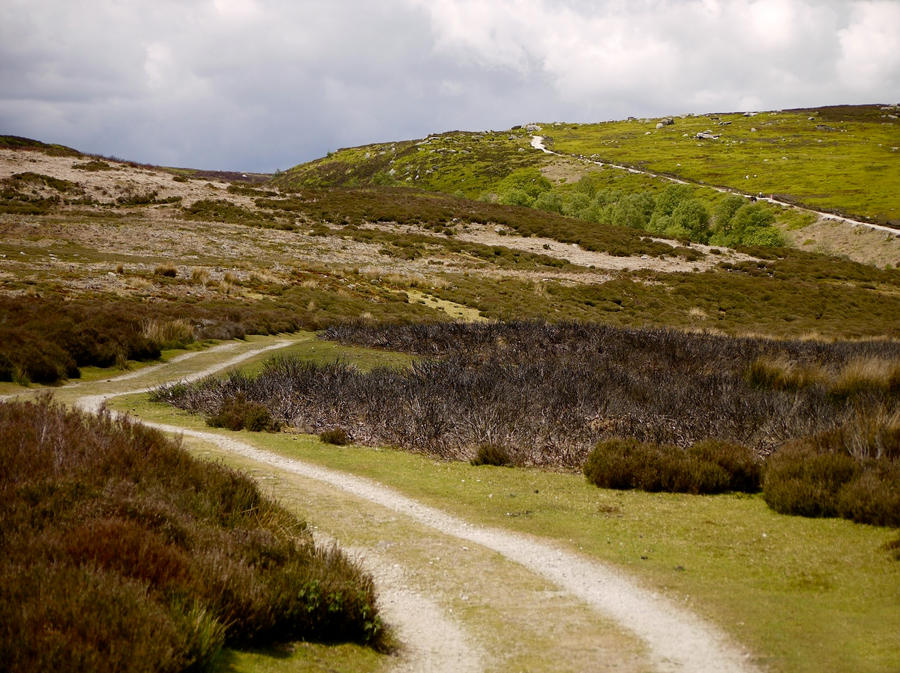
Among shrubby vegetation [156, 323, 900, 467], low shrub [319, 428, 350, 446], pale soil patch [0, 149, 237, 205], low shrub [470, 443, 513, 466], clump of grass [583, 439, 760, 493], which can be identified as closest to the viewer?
clump of grass [583, 439, 760, 493]

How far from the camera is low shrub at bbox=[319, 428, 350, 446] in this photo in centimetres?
1238

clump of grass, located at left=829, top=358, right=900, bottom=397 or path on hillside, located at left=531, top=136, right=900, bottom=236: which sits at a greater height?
path on hillside, located at left=531, top=136, right=900, bottom=236

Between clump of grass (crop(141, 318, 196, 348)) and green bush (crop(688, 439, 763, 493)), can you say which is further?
clump of grass (crop(141, 318, 196, 348))

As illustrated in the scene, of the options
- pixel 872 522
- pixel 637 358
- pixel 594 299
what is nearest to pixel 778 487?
pixel 872 522

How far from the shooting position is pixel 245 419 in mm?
13391

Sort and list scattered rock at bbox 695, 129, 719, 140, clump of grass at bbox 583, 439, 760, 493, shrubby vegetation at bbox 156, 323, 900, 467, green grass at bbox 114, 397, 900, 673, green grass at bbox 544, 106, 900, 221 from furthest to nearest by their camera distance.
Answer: scattered rock at bbox 695, 129, 719, 140 < green grass at bbox 544, 106, 900, 221 < shrubby vegetation at bbox 156, 323, 900, 467 < clump of grass at bbox 583, 439, 760, 493 < green grass at bbox 114, 397, 900, 673

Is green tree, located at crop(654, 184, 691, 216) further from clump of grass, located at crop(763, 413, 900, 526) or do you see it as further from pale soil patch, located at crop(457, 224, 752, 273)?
clump of grass, located at crop(763, 413, 900, 526)


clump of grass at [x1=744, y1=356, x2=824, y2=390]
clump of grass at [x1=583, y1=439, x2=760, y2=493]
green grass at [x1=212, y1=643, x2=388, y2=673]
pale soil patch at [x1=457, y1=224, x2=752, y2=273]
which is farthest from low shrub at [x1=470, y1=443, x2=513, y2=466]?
pale soil patch at [x1=457, y1=224, x2=752, y2=273]

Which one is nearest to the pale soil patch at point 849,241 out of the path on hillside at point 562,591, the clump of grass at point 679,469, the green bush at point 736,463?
the green bush at point 736,463

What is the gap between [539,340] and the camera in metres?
23.7

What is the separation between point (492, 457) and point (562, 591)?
517cm

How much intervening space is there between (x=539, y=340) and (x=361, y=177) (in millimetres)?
153261

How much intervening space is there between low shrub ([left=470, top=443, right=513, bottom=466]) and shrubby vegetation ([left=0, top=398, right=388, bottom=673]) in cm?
486

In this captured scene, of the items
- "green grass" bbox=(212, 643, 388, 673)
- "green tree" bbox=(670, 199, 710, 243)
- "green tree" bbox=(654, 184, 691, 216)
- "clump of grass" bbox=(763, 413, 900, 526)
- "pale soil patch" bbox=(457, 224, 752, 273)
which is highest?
"green tree" bbox=(654, 184, 691, 216)
